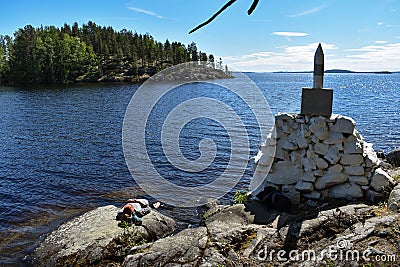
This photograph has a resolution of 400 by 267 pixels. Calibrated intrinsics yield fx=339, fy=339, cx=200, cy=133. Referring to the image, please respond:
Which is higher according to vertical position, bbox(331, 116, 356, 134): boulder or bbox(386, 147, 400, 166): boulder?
bbox(331, 116, 356, 134): boulder

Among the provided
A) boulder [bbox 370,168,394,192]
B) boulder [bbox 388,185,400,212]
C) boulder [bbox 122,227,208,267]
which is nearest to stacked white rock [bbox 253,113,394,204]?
boulder [bbox 370,168,394,192]

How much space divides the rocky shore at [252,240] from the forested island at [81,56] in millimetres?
69384

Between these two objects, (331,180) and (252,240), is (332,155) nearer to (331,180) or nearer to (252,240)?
(331,180)

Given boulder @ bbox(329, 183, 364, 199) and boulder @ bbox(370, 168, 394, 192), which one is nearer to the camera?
boulder @ bbox(370, 168, 394, 192)

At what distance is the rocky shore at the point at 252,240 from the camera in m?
6.61

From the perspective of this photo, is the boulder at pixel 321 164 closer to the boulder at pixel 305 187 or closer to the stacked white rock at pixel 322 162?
the stacked white rock at pixel 322 162

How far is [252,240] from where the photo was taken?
25.5ft

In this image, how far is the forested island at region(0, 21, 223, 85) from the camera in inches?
3863

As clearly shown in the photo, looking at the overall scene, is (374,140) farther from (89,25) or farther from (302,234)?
(89,25)

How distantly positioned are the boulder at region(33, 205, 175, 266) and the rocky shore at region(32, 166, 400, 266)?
27 millimetres

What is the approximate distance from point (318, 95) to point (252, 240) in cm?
449

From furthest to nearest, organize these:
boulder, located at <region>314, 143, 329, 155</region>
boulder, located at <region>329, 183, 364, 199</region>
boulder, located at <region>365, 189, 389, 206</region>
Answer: boulder, located at <region>314, 143, 329, 155</region> < boulder, located at <region>329, 183, 364, 199</region> < boulder, located at <region>365, 189, 389, 206</region>

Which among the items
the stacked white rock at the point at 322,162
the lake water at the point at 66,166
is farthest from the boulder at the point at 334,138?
the lake water at the point at 66,166

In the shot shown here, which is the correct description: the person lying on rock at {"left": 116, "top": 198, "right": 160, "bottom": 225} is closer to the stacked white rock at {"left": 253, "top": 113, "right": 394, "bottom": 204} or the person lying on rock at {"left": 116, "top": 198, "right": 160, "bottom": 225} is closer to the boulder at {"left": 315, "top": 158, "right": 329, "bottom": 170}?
the stacked white rock at {"left": 253, "top": 113, "right": 394, "bottom": 204}
